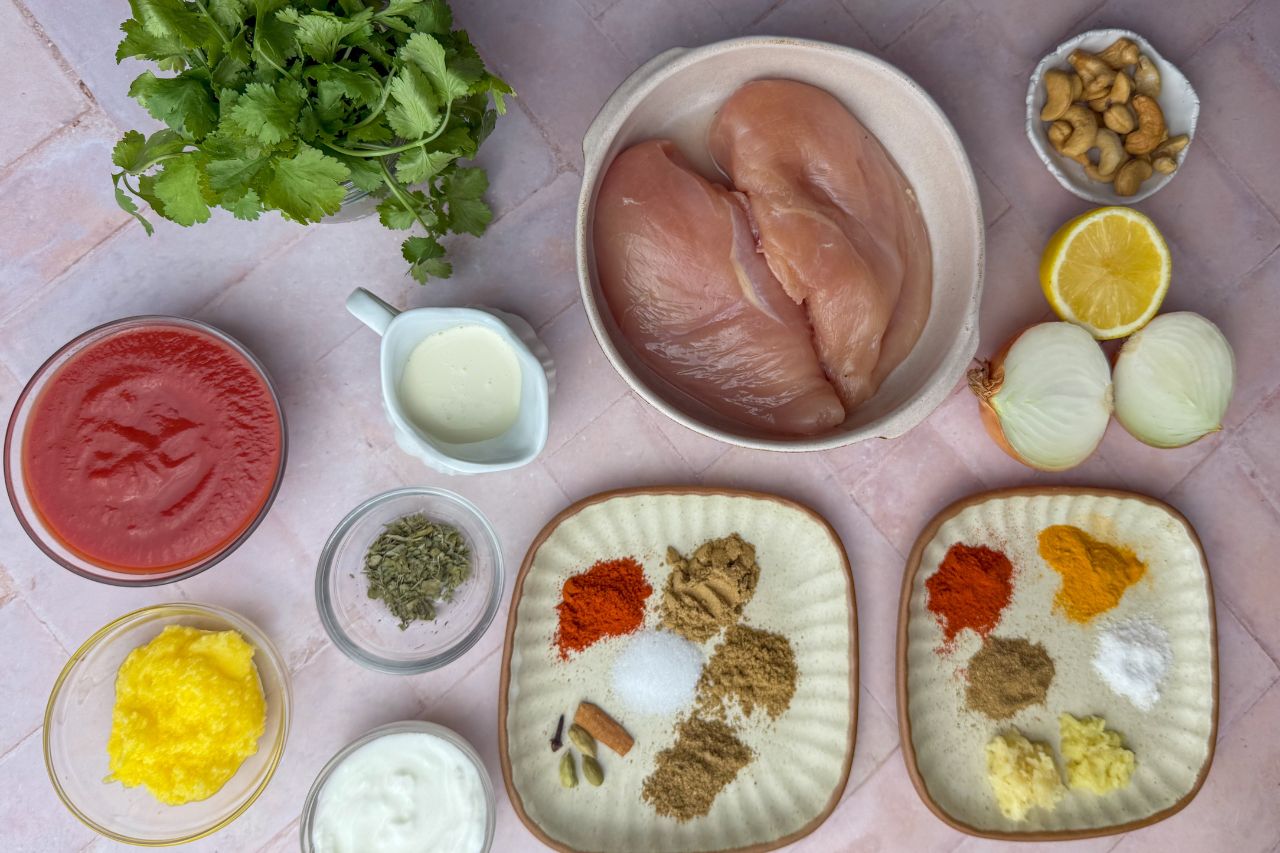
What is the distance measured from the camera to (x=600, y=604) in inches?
58.9

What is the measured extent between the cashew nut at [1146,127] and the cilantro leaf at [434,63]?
3.94 feet

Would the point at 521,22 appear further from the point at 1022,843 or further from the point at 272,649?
the point at 1022,843

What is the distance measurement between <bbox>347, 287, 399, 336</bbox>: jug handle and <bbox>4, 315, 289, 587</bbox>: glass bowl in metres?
0.24

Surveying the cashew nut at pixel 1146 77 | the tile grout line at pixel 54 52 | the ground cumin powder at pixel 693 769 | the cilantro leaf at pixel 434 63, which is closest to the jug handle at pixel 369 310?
the cilantro leaf at pixel 434 63

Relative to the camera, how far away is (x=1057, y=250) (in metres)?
1.46

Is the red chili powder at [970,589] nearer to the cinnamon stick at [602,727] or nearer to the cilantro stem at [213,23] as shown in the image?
the cinnamon stick at [602,727]

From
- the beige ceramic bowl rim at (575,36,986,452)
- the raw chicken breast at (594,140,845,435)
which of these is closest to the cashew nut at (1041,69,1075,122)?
the beige ceramic bowl rim at (575,36,986,452)

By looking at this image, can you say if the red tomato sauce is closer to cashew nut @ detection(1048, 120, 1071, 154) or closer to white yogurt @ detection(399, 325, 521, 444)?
white yogurt @ detection(399, 325, 521, 444)

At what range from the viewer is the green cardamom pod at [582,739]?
1.50 meters

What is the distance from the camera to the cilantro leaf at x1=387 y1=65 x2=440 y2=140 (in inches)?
40.6

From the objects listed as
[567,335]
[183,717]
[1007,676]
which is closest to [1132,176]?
[1007,676]

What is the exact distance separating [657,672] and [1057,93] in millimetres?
1278

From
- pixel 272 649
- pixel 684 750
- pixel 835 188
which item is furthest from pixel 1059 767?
pixel 272 649

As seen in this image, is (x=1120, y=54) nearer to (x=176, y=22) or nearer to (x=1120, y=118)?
(x=1120, y=118)
